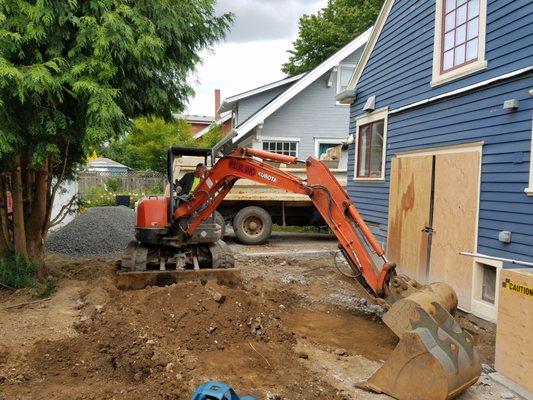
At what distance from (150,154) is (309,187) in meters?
26.9

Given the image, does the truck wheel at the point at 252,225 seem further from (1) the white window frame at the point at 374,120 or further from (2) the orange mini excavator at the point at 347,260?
(2) the orange mini excavator at the point at 347,260

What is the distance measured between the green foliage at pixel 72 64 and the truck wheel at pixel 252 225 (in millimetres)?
6709

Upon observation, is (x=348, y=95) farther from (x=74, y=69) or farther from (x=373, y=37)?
(x=74, y=69)

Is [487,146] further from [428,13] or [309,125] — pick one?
[309,125]

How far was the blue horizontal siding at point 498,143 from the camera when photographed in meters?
5.56

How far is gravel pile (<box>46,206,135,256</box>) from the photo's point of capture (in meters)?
11.2

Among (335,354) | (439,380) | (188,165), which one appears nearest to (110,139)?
(335,354)

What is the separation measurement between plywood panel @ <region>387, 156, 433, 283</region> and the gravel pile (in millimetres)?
6788

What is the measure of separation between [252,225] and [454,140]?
700 cm

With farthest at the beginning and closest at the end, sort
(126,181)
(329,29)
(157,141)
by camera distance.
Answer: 1. (157,141)
2. (329,29)
3. (126,181)

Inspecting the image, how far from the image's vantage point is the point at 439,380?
12.1 ft

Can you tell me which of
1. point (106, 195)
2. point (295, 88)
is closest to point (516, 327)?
point (295, 88)

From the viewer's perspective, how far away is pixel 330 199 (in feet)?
18.0

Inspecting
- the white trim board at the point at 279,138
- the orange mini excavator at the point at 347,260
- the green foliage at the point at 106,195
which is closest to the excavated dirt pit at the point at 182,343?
the orange mini excavator at the point at 347,260
